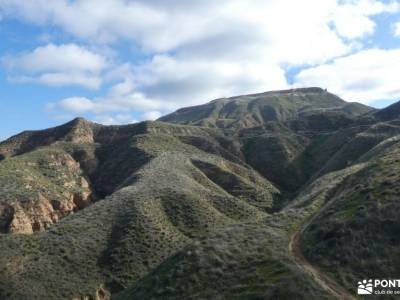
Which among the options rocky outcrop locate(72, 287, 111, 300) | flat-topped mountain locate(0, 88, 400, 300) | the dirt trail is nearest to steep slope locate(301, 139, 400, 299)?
flat-topped mountain locate(0, 88, 400, 300)

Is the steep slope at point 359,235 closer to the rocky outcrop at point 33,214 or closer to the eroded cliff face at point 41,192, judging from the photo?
the rocky outcrop at point 33,214

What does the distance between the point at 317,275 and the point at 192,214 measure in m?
32.1

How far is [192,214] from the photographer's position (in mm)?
58156

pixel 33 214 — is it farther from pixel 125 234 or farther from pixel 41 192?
pixel 125 234

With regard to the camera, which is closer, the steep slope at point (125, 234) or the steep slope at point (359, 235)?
the steep slope at point (359, 235)

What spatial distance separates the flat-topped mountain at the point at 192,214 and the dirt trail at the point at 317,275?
0.33 feet

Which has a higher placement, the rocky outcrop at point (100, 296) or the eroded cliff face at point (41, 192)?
the eroded cliff face at point (41, 192)

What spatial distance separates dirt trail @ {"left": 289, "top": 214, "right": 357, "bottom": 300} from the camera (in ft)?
82.8

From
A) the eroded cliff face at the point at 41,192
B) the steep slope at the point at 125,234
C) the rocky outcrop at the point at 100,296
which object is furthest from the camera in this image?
the eroded cliff face at the point at 41,192

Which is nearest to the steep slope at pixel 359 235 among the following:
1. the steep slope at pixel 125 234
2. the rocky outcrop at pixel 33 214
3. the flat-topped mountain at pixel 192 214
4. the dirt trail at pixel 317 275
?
the flat-topped mountain at pixel 192 214

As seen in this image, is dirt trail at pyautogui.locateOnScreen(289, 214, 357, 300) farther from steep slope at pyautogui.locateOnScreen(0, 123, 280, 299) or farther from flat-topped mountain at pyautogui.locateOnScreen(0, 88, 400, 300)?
steep slope at pyautogui.locateOnScreen(0, 123, 280, 299)

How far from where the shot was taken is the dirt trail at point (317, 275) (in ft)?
82.8

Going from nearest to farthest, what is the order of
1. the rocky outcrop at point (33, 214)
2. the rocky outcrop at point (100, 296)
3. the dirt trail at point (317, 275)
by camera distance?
1. the dirt trail at point (317, 275)
2. the rocky outcrop at point (100, 296)
3. the rocky outcrop at point (33, 214)

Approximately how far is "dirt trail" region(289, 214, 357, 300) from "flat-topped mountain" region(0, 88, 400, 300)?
0.10 meters
